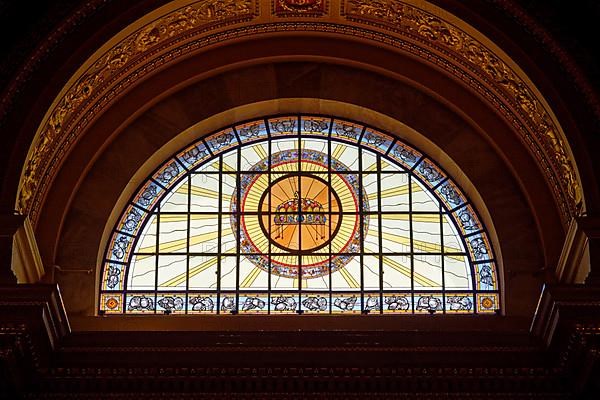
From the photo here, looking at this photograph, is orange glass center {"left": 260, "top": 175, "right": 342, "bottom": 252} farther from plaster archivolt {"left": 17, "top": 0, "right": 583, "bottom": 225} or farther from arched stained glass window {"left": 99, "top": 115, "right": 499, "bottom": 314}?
plaster archivolt {"left": 17, "top": 0, "right": 583, "bottom": 225}

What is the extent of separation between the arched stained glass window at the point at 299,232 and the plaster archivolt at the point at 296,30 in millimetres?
1532

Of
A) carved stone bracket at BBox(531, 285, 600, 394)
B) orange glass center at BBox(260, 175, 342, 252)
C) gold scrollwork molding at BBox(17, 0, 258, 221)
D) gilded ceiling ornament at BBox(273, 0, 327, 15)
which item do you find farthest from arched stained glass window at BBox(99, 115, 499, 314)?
carved stone bracket at BBox(531, 285, 600, 394)

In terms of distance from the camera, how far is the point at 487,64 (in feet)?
71.2

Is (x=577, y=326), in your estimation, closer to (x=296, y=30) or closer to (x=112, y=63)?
(x=296, y=30)

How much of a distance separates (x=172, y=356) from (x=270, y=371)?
1.33 meters

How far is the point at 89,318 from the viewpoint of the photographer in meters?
21.5

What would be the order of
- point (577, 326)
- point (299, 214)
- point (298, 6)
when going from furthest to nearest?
point (299, 214), point (298, 6), point (577, 326)

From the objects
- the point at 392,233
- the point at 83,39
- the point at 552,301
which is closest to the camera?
the point at 552,301

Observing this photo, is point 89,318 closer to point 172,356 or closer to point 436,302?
point 172,356

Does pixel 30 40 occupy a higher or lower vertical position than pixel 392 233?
higher

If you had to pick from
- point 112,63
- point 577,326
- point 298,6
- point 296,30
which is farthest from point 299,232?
point 577,326

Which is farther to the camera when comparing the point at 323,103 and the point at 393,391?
the point at 323,103

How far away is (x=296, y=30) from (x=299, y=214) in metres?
2.76

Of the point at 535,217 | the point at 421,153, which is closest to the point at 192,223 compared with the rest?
the point at 421,153
